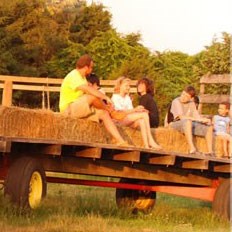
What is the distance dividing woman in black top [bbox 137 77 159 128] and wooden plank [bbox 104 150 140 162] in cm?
174

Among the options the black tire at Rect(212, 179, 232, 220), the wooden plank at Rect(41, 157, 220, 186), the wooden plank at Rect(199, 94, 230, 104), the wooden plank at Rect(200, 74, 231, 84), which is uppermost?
the wooden plank at Rect(200, 74, 231, 84)

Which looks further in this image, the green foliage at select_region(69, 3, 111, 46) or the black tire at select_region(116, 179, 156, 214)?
the green foliage at select_region(69, 3, 111, 46)

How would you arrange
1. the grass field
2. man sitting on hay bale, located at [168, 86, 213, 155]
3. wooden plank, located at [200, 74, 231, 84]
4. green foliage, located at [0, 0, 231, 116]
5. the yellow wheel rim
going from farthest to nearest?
green foliage, located at [0, 0, 231, 116] → wooden plank, located at [200, 74, 231, 84] → man sitting on hay bale, located at [168, 86, 213, 155] → the yellow wheel rim → the grass field

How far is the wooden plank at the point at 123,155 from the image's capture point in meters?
9.41

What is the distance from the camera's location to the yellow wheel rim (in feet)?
29.0

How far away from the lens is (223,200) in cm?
1030

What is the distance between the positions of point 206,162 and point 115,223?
193 centimetres

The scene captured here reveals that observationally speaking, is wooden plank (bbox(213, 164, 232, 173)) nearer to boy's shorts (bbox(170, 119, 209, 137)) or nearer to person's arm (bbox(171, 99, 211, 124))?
boy's shorts (bbox(170, 119, 209, 137))

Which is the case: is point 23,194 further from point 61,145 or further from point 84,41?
point 84,41

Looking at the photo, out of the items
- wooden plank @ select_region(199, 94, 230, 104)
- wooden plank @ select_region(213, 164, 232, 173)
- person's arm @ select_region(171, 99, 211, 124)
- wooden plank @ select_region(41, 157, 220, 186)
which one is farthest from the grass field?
wooden plank @ select_region(199, 94, 230, 104)

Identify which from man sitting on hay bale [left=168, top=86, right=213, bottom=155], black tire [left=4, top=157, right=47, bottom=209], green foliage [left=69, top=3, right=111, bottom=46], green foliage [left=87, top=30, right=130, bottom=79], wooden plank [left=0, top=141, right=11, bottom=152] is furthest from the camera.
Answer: green foliage [left=69, top=3, right=111, bottom=46]

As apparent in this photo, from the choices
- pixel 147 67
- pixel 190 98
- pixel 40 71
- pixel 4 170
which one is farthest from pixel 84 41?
pixel 4 170

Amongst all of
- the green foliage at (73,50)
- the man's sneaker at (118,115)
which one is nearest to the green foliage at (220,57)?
the green foliage at (73,50)

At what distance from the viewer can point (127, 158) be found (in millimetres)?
9484
